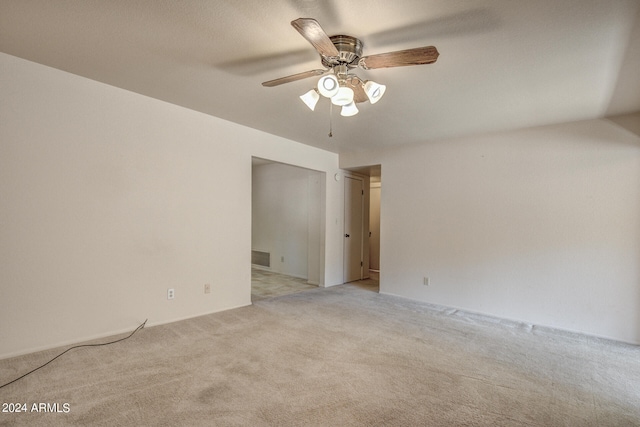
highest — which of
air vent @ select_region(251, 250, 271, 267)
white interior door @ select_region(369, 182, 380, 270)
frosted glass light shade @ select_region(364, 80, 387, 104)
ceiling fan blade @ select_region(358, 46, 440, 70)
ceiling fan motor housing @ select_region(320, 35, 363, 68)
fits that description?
ceiling fan motor housing @ select_region(320, 35, 363, 68)

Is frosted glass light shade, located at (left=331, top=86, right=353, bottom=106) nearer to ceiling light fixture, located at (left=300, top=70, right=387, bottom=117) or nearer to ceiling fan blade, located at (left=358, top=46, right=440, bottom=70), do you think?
ceiling light fixture, located at (left=300, top=70, right=387, bottom=117)

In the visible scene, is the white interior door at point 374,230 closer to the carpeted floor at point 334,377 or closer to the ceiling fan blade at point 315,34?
the carpeted floor at point 334,377

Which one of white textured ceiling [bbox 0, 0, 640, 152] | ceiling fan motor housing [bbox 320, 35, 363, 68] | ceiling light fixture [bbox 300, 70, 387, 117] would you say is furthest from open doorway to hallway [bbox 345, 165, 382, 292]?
ceiling fan motor housing [bbox 320, 35, 363, 68]

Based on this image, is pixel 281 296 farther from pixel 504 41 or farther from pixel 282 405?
pixel 504 41

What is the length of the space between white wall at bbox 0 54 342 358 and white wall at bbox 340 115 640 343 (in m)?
2.62

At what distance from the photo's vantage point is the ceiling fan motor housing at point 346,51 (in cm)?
203

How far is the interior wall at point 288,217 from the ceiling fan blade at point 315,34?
377 centimetres

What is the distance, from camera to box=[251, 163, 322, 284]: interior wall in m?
5.73

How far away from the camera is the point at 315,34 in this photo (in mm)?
1631

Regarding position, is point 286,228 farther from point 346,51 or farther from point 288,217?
point 346,51

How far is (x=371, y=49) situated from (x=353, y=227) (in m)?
4.16

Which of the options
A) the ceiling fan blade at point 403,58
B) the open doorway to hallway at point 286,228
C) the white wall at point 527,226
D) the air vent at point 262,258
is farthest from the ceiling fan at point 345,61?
the air vent at point 262,258

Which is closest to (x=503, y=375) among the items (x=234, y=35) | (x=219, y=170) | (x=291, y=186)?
(x=234, y=35)

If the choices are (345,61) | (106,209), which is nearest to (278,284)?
(106,209)
